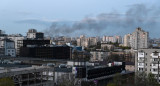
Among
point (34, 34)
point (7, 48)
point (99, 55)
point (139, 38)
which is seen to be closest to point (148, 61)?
point (7, 48)

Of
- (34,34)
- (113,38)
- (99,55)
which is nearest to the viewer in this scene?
(99,55)

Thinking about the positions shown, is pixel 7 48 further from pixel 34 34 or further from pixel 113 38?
pixel 113 38

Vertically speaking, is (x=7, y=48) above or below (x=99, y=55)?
above

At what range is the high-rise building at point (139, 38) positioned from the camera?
4241 centimetres

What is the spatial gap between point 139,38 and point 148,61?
2981 cm

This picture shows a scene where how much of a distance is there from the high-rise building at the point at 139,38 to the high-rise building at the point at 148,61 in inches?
1108

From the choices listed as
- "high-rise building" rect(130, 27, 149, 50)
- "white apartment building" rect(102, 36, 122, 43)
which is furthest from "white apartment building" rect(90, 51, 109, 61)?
"white apartment building" rect(102, 36, 122, 43)

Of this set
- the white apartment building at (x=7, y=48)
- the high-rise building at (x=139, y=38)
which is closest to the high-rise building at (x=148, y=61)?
the white apartment building at (x=7, y=48)

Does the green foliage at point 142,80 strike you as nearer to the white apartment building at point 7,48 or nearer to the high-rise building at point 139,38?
the white apartment building at point 7,48

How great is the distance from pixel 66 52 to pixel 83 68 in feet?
49.0

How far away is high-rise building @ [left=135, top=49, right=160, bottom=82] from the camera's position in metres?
13.9

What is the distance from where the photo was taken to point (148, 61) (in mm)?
14133

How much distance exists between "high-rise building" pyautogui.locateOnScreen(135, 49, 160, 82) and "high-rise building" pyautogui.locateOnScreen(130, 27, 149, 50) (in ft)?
92.3

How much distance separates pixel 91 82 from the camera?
12086 mm
